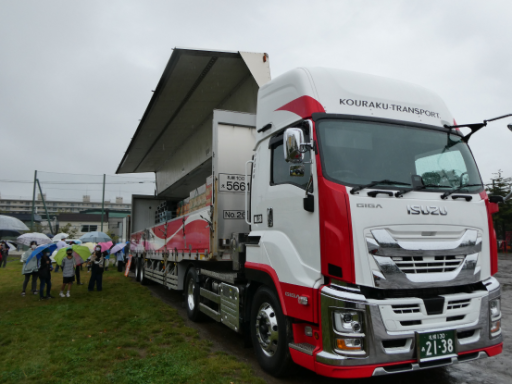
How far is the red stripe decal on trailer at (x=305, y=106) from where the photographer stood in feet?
14.2

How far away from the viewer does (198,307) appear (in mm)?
7449

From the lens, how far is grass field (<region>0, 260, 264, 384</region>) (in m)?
4.74

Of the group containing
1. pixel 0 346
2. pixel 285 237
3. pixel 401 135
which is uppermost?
pixel 401 135

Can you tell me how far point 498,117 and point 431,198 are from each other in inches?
48.2

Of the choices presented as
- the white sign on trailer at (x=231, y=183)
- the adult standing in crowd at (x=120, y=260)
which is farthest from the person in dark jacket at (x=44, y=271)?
the adult standing in crowd at (x=120, y=260)

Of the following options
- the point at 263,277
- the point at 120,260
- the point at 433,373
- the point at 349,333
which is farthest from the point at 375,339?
the point at 120,260

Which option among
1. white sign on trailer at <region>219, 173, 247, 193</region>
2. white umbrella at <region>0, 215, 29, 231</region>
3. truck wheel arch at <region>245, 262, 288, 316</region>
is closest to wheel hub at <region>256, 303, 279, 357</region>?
truck wheel arch at <region>245, 262, 288, 316</region>

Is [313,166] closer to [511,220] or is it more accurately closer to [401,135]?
[401,135]

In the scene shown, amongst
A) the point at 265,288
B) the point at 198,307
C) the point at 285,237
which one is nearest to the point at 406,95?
the point at 285,237

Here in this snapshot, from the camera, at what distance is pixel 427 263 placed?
148 inches

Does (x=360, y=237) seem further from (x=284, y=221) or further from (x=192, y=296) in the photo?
(x=192, y=296)

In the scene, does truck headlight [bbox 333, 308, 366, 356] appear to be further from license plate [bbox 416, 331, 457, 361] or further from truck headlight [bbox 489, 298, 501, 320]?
truck headlight [bbox 489, 298, 501, 320]

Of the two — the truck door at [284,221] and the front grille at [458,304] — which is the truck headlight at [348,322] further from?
the front grille at [458,304]

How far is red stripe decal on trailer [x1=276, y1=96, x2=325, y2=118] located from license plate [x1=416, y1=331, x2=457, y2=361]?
244cm
